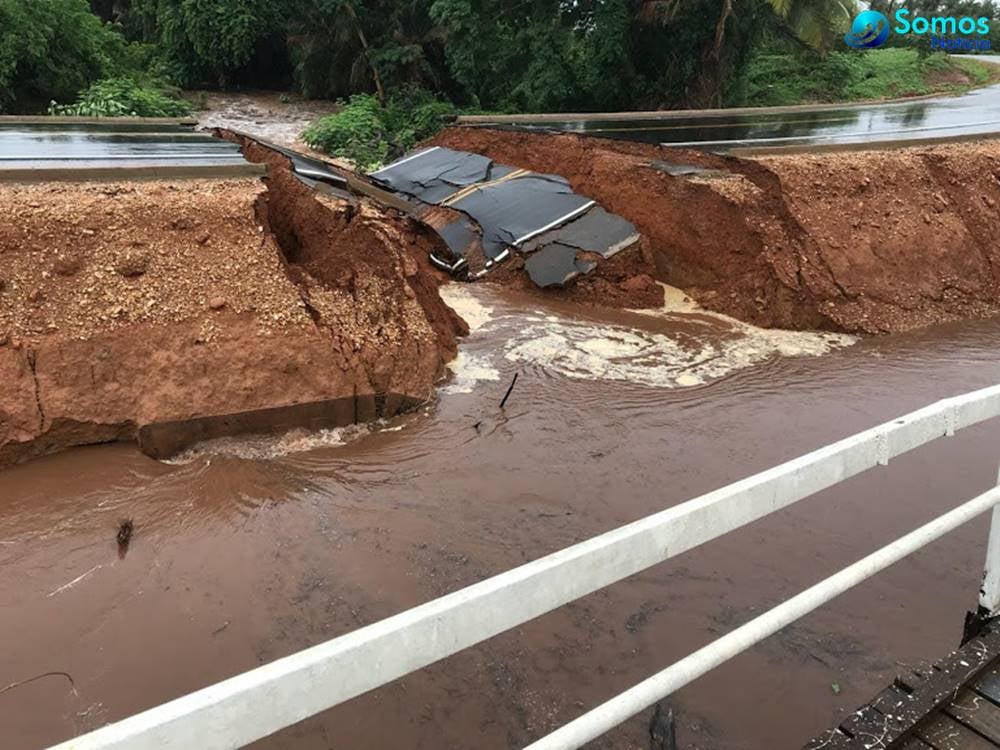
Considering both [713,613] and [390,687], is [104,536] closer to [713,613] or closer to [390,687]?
[390,687]

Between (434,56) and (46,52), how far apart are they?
10.4 meters

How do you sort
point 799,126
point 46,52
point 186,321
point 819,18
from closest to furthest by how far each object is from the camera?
point 186,321, point 799,126, point 819,18, point 46,52

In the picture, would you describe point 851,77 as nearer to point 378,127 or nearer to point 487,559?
point 378,127

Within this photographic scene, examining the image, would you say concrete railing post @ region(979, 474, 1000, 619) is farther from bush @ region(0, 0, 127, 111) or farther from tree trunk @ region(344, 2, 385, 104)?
bush @ region(0, 0, 127, 111)

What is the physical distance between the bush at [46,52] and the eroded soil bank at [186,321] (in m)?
15.8

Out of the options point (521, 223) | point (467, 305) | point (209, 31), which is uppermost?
point (209, 31)

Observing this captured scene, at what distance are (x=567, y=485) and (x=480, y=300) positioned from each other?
168 inches

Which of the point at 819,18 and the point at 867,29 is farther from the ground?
the point at 867,29

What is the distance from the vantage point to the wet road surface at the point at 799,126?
11539mm

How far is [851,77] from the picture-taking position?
25641 mm

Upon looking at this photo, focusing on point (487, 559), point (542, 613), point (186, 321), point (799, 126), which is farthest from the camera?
point (799, 126)

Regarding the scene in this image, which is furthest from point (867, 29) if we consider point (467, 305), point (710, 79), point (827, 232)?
point (467, 305)

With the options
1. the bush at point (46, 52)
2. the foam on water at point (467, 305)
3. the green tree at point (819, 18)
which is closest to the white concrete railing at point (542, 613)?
the foam on water at point (467, 305)

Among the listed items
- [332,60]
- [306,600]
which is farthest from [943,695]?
[332,60]
